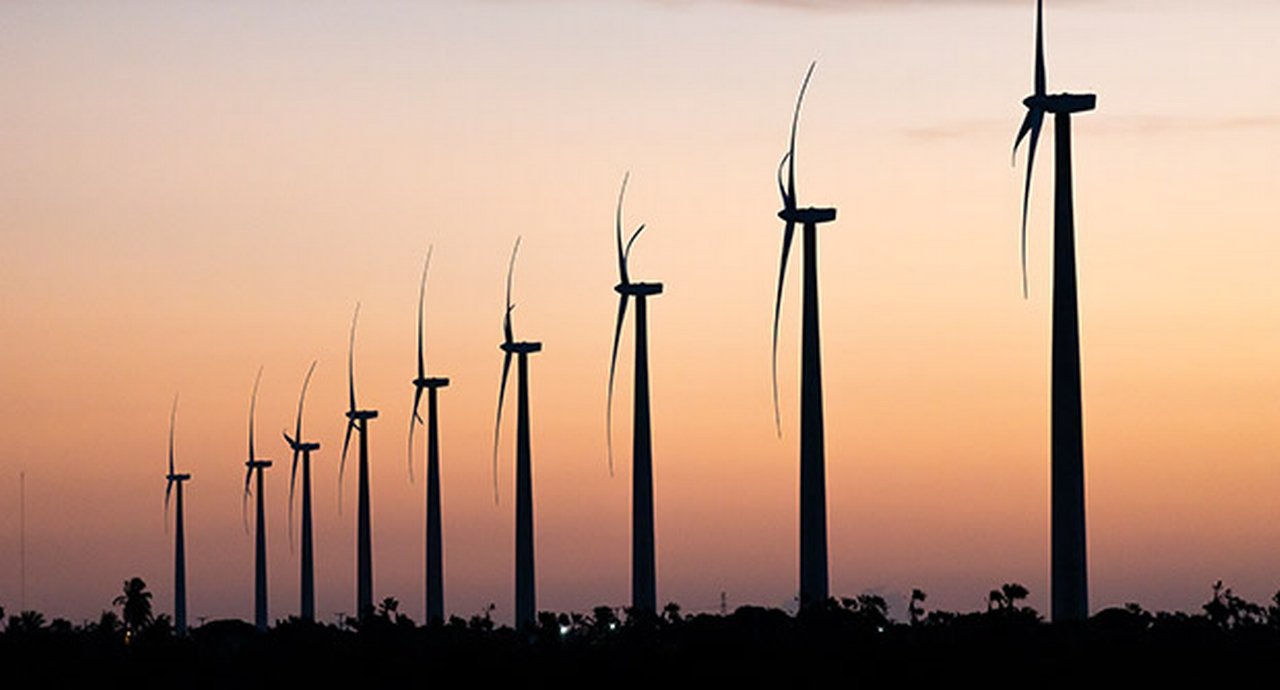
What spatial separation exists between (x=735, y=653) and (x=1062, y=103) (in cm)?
2943

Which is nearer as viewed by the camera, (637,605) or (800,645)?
(800,645)

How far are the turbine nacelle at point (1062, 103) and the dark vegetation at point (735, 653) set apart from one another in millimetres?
18715

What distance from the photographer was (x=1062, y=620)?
105688mm

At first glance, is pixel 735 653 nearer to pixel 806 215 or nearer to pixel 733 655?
pixel 733 655

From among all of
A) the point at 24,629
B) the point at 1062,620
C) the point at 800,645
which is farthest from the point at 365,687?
the point at 24,629

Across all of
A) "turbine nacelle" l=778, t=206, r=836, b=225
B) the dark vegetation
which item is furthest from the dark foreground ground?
"turbine nacelle" l=778, t=206, r=836, b=225

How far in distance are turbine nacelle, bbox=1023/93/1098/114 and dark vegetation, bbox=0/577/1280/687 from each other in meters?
18.7

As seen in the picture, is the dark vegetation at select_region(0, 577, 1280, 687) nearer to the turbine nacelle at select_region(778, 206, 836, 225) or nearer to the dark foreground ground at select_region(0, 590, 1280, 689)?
the dark foreground ground at select_region(0, 590, 1280, 689)

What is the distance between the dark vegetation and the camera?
4562 inches

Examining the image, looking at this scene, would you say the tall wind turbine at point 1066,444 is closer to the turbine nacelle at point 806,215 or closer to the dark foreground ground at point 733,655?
the dark foreground ground at point 733,655

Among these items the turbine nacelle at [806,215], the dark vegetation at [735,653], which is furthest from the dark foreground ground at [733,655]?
the turbine nacelle at [806,215]

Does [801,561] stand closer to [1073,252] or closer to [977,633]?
[977,633]

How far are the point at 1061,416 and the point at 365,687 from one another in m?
40.4

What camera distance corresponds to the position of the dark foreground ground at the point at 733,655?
115 metres
